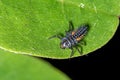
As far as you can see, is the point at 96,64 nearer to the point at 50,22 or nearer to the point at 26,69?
the point at 26,69

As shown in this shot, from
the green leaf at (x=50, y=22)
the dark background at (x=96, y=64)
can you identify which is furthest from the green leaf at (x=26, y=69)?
the dark background at (x=96, y=64)

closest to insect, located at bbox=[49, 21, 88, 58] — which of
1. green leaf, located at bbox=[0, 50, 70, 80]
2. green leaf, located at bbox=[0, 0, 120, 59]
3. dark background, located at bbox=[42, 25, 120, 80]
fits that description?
green leaf, located at bbox=[0, 0, 120, 59]

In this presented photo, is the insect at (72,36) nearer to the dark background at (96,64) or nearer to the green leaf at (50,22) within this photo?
the green leaf at (50,22)

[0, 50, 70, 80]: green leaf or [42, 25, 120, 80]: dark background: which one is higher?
[0, 50, 70, 80]: green leaf

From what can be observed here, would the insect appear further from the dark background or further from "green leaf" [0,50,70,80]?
the dark background

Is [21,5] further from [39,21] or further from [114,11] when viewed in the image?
[114,11]

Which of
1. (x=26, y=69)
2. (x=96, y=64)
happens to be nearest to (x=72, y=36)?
(x=26, y=69)
